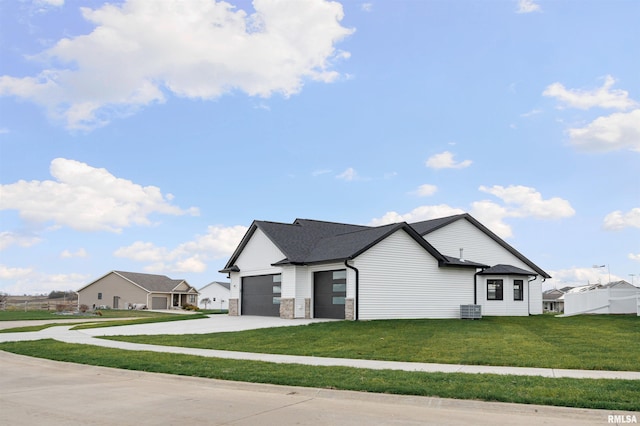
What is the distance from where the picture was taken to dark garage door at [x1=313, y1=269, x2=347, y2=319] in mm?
27500

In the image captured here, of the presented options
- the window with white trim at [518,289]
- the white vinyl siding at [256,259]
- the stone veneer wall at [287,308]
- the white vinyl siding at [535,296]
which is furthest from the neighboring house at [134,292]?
the window with white trim at [518,289]

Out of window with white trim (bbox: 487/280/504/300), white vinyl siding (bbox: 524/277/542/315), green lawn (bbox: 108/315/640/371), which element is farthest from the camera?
white vinyl siding (bbox: 524/277/542/315)

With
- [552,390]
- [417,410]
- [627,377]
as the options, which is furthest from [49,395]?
[627,377]

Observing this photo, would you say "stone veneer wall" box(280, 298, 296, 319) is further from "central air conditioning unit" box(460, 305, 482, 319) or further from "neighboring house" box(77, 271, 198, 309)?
"neighboring house" box(77, 271, 198, 309)

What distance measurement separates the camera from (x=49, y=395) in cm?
1013

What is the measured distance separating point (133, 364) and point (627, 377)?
1063 centimetres

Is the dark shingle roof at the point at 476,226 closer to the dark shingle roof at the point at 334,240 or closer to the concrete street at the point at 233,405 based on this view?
the dark shingle roof at the point at 334,240

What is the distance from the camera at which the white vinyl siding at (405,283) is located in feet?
87.5

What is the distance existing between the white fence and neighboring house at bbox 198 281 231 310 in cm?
5709

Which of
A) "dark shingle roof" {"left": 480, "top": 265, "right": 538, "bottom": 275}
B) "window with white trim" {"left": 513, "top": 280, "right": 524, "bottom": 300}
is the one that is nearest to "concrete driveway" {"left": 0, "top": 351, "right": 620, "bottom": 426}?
"dark shingle roof" {"left": 480, "top": 265, "right": 538, "bottom": 275}

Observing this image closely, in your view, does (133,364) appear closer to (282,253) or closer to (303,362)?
(303,362)

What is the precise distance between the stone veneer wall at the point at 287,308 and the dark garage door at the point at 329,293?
46.7 inches

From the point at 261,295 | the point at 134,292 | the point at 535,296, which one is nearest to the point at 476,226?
the point at 535,296

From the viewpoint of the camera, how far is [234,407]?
8758 mm
